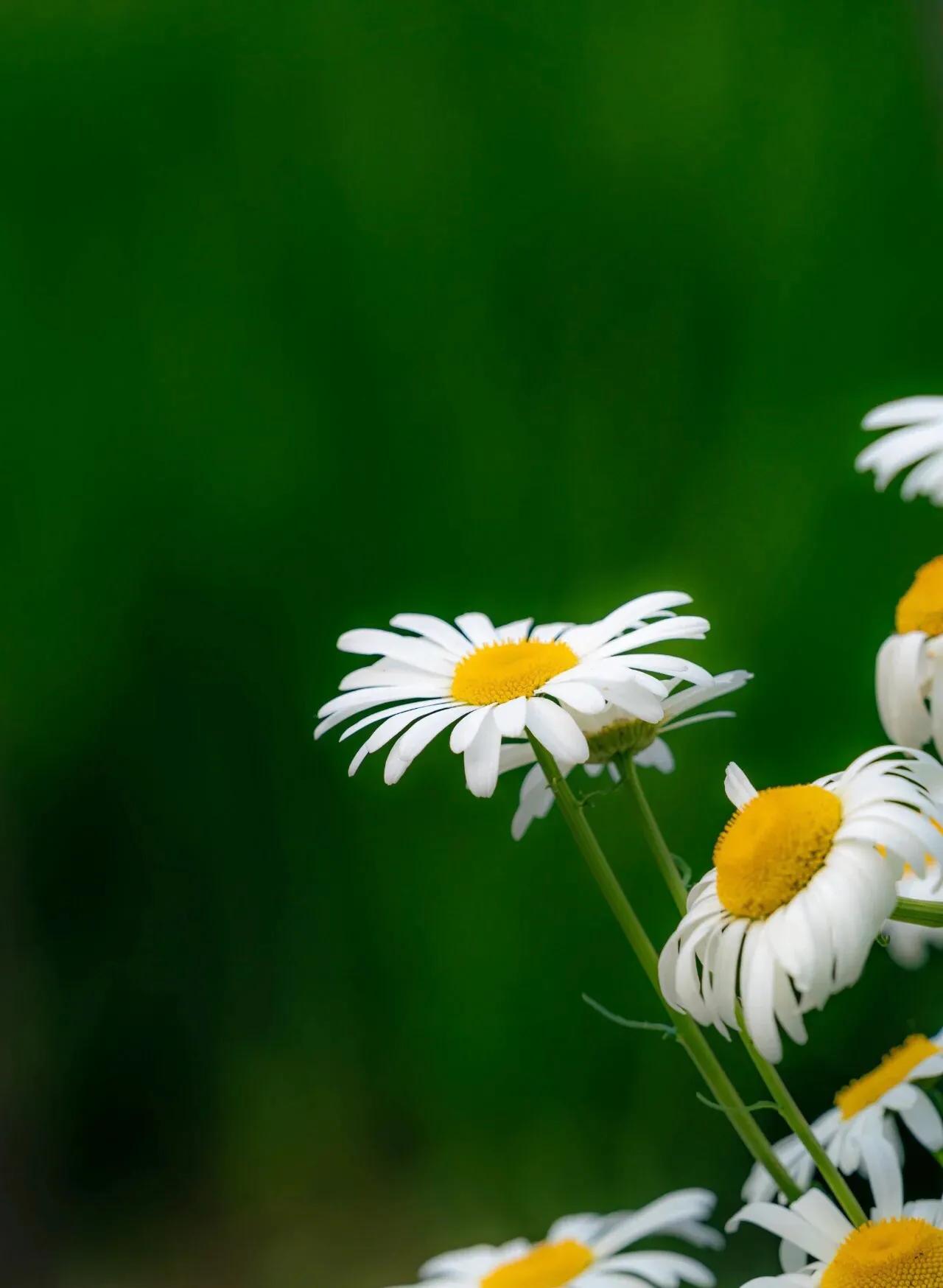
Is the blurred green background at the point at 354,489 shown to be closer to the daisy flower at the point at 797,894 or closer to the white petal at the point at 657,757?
the white petal at the point at 657,757

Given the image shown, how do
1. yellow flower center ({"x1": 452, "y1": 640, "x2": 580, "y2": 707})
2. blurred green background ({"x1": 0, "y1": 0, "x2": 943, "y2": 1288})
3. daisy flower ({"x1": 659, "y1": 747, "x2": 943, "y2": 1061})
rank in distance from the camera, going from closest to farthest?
daisy flower ({"x1": 659, "y1": 747, "x2": 943, "y2": 1061})
yellow flower center ({"x1": 452, "y1": 640, "x2": 580, "y2": 707})
blurred green background ({"x1": 0, "y1": 0, "x2": 943, "y2": 1288})

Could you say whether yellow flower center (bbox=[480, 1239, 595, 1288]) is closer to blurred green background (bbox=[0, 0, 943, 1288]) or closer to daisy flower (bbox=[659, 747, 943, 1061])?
A: daisy flower (bbox=[659, 747, 943, 1061])

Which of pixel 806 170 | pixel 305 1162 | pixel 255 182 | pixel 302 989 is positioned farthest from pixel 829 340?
pixel 305 1162

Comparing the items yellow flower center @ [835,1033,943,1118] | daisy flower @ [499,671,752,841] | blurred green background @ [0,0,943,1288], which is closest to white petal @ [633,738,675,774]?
daisy flower @ [499,671,752,841]

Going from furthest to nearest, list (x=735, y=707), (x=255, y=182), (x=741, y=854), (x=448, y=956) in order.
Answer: (x=255, y=182)
(x=448, y=956)
(x=735, y=707)
(x=741, y=854)

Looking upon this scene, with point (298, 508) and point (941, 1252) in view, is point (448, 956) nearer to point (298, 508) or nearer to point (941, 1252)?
point (298, 508)

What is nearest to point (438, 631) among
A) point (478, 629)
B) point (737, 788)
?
point (478, 629)

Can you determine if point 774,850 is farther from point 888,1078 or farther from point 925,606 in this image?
point 888,1078

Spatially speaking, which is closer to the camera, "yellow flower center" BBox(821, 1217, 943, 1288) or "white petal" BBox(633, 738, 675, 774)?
"yellow flower center" BBox(821, 1217, 943, 1288)
